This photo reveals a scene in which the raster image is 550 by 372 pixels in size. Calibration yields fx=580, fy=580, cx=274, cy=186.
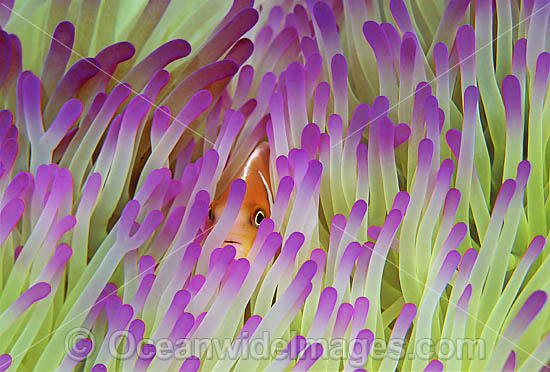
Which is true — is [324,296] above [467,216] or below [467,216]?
below

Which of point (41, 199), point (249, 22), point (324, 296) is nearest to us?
point (324, 296)

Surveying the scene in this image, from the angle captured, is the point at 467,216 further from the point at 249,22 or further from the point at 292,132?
the point at 249,22

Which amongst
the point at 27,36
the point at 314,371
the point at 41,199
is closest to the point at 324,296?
the point at 314,371

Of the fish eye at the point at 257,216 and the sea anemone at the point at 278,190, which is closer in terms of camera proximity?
the sea anemone at the point at 278,190
